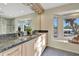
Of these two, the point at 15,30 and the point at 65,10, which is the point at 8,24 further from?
the point at 65,10

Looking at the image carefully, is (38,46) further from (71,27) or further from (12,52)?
(71,27)

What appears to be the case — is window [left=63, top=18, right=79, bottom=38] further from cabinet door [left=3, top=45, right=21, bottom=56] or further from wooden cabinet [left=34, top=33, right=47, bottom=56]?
cabinet door [left=3, top=45, right=21, bottom=56]

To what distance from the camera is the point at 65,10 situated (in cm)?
442

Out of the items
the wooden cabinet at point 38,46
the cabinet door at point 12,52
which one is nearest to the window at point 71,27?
the wooden cabinet at point 38,46

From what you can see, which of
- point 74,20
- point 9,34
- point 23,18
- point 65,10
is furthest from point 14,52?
point 74,20

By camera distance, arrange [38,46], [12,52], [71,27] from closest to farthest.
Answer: [12,52]
[38,46]
[71,27]

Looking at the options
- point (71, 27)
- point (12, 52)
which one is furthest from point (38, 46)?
point (71, 27)

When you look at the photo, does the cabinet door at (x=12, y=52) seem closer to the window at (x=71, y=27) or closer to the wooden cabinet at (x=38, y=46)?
the wooden cabinet at (x=38, y=46)

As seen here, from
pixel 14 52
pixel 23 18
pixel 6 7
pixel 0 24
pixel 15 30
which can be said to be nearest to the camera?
pixel 14 52

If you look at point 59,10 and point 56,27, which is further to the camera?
point 56,27

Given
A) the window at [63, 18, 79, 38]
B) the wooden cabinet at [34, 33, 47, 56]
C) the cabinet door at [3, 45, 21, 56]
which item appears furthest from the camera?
the window at [63, 18, 79, 38]

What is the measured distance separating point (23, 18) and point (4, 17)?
2.98 ft

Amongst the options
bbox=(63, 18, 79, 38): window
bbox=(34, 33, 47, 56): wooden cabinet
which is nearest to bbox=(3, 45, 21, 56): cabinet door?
bbox=(34, 33, 47, 56): wooden cabinet

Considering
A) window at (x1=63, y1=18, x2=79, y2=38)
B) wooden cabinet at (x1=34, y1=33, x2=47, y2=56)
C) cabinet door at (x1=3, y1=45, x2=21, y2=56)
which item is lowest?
wooden cabinet at (x1=34, y1=33, x2=47, y2=56)
